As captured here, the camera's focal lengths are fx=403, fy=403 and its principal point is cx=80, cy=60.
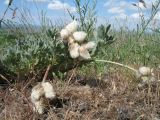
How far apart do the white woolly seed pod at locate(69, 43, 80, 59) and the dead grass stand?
27 cm

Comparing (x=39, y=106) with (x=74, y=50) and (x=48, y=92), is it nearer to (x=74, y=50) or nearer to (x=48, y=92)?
(x=48, y=92)

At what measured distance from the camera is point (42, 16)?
Result: 20.8 feet

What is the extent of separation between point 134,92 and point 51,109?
0.73 metres

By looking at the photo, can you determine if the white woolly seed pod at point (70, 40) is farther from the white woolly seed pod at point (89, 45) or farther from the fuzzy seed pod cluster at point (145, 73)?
the fuzzy seed pod cluster at point (145, 73)

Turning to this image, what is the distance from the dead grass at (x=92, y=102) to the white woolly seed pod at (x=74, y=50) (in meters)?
0.27

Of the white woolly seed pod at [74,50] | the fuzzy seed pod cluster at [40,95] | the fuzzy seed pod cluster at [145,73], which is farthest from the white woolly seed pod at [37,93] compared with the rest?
the fuzzy seed pod cluster at [145,73]

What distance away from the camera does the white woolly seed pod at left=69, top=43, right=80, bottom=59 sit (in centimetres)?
276

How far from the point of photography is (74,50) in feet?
9.09

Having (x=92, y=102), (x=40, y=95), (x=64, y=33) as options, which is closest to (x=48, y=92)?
(x=40, y=95)

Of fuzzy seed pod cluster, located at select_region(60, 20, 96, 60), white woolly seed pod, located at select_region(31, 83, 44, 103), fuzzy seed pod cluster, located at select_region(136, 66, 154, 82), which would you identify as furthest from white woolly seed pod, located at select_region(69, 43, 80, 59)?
fuzzy seed pod cluster, located at select_region(136, 66, 154, 82)

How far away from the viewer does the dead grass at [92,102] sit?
256 centimetres

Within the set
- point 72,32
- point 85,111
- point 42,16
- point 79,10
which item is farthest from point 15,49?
point 42,16

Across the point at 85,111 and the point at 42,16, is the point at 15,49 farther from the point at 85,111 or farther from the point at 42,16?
the point at 42,16

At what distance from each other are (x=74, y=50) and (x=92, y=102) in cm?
38
